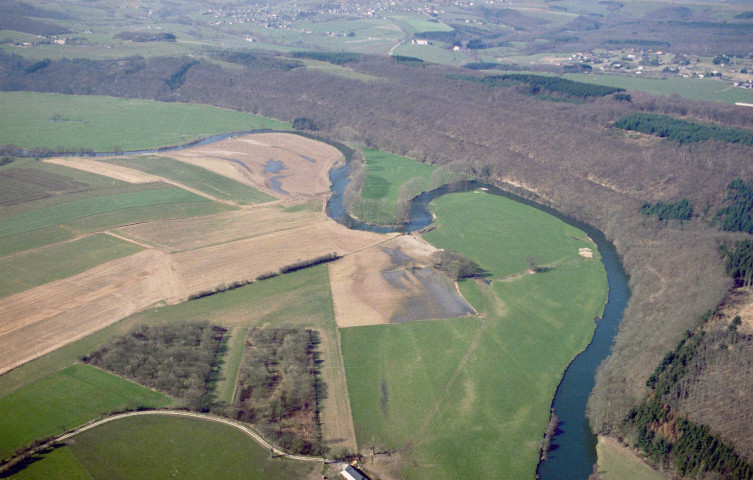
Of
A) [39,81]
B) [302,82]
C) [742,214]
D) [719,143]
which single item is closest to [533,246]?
[742,214]

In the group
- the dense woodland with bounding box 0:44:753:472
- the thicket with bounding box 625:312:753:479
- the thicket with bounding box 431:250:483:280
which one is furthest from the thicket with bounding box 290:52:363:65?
the thicket with bounding box 625:312:753:479

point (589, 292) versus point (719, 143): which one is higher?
point (719, 143)

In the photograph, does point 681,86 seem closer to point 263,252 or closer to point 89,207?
point 263,252

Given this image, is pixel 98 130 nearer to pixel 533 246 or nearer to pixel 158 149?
pixel 158 149

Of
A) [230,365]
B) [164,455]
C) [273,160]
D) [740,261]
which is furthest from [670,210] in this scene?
[164,455]

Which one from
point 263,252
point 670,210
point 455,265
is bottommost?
point 263,252

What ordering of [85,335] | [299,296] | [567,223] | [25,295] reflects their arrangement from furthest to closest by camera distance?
[567,223] < [299,296] < [25,295] < [85,335]
